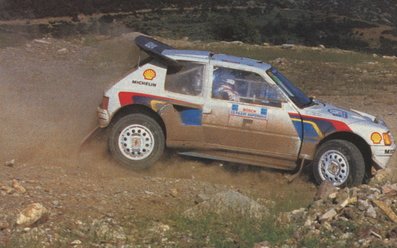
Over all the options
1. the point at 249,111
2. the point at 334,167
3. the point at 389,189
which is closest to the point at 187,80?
the point at 249,111

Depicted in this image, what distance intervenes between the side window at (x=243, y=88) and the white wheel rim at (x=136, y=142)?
3.47 ft

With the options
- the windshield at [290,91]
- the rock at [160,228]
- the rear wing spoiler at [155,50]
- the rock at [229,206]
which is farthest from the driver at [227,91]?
the rock at [160,228]

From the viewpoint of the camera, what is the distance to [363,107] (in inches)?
615

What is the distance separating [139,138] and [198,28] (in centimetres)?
3368

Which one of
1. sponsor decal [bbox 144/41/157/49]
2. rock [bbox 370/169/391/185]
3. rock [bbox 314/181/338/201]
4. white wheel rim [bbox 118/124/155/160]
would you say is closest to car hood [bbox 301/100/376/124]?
rock [bbox 370/169/391/185]

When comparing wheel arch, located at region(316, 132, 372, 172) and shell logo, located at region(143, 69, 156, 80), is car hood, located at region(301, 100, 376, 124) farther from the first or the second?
shell logo, located at region(143, 69, 156, 80)

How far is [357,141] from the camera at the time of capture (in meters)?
8.95

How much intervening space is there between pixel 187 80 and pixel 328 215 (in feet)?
10.0

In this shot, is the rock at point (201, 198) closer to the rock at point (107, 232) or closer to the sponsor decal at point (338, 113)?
A: the rock at point (107, 232)

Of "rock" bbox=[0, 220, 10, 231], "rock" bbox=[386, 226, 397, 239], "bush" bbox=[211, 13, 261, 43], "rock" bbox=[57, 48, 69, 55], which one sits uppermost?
"rock" bbox=[386, 226, 397, 239]

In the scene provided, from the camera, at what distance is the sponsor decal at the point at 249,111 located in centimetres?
877

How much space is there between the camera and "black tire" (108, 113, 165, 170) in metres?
8.87

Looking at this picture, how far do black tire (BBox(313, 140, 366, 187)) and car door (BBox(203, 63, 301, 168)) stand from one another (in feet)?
1.17

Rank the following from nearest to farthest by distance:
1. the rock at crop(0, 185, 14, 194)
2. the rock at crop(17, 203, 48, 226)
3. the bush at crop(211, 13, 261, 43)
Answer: the rock at crop(17, 203, 48, 226) → the rock at crop(0, 185, 14, 194) → the bush at crop(211, 13, 261, 43)
